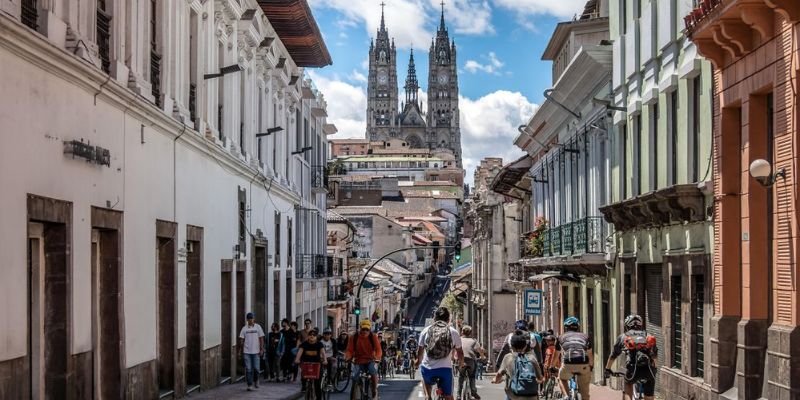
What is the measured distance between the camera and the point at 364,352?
65.6ft

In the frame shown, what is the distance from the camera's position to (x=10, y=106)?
41.5 ft

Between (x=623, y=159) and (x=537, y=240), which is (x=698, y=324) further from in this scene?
(x=537, y=240)

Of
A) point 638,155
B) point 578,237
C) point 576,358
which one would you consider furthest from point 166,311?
point 578,237

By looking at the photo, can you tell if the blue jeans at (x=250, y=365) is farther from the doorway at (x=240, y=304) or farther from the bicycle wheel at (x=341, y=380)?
the doorway at (x=240, y=304)

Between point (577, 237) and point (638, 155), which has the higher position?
point (638, 155)

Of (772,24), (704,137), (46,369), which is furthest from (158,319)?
(772,24)

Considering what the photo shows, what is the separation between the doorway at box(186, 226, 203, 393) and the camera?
2366 cm

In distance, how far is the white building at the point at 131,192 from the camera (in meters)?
13.3

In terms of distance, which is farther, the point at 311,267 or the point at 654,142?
the point at 311,267

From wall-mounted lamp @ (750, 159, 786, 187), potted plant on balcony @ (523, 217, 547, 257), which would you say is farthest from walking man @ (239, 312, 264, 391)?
wall-mounted lamp @ (750, 159, 786, 187)

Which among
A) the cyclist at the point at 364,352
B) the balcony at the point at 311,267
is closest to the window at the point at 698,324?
the cyclist at the point at 364,352

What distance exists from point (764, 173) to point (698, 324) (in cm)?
660

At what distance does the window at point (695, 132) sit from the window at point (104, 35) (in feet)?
27.3

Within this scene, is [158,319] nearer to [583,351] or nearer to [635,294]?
[583,351]
